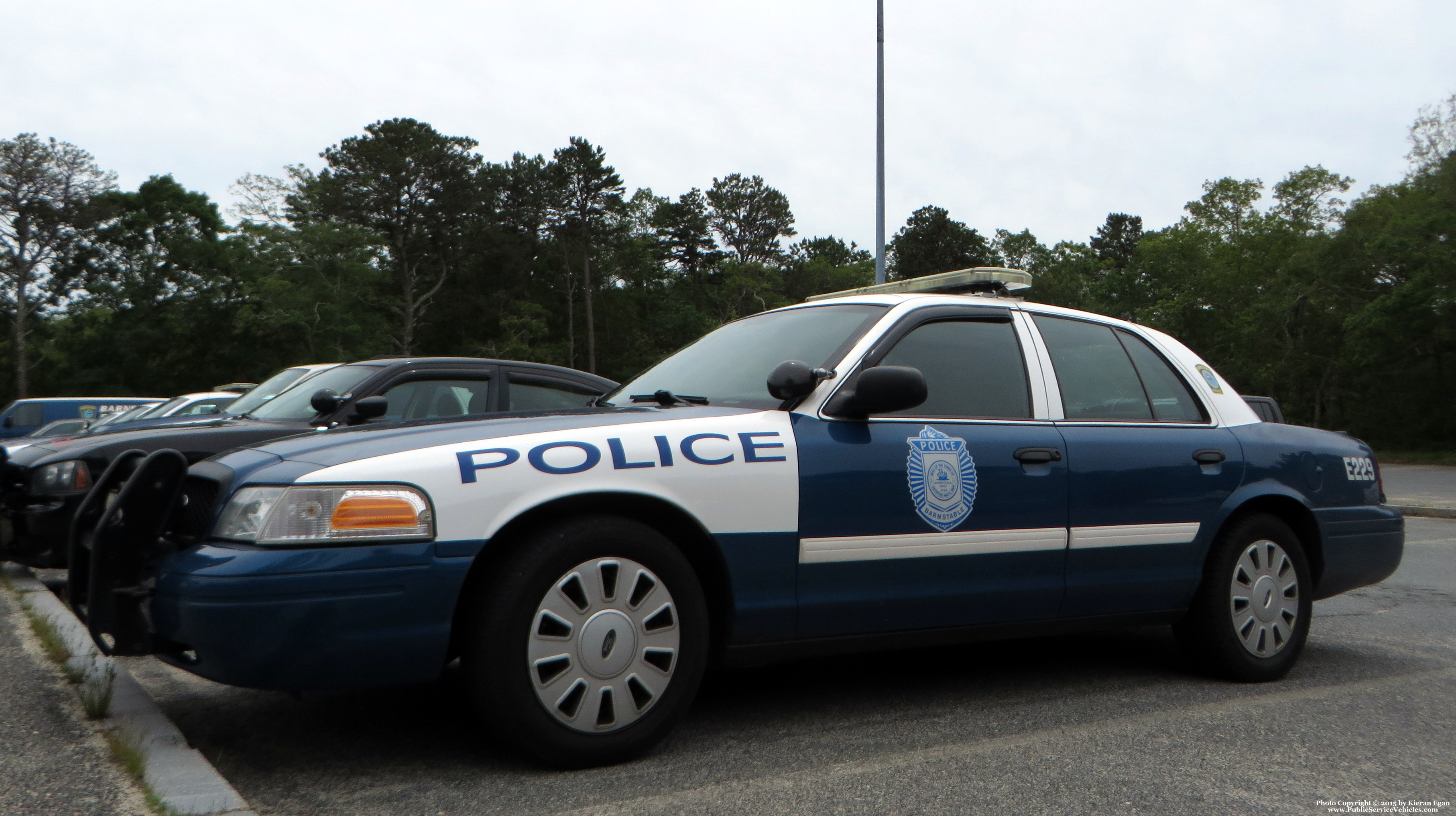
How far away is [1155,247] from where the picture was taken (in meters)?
61.6

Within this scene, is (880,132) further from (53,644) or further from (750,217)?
(750,217)

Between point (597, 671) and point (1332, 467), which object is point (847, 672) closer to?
point (597, 671)

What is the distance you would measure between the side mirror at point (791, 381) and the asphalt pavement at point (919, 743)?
1146mm

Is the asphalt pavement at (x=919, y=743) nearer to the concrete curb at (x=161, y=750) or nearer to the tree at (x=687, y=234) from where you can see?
the concrete curb at (x=161, y=750)

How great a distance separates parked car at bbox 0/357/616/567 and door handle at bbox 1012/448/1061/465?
248 cm

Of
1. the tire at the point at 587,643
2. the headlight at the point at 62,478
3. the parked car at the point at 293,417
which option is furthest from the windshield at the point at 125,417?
the tire at the point at 587,643

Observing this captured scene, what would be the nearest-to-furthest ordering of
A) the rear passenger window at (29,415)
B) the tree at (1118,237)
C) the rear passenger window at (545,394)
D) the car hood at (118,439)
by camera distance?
the car hood at (118,439)
the rear passenger window at (545,394)
the rear passenger window at (29,415)
the tree at (1118,237)

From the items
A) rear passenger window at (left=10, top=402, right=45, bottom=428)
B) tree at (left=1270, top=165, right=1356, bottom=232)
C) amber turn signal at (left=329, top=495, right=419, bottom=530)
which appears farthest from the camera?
tree at (left=1270, top=165, right=1356, bottom=232)

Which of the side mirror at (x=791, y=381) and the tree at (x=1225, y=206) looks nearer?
the side mirror at (x=791, y=381)

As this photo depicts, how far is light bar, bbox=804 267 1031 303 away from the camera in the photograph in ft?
16.7

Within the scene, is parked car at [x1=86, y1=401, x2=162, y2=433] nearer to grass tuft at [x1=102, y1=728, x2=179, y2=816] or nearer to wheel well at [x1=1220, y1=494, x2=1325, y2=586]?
grass tuft at [x1=102, y1=728, x2=179, y2=816]

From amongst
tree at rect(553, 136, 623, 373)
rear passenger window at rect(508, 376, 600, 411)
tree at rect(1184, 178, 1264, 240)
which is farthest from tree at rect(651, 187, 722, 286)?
rear passenger window at rect(508, 376, 600, 411)

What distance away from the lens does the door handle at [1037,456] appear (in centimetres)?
443

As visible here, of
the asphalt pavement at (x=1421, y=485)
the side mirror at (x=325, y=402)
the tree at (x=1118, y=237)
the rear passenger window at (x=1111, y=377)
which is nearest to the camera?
the rear passenger window at (x=1111, y=377)
